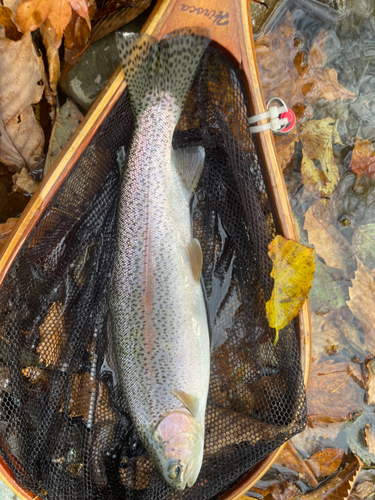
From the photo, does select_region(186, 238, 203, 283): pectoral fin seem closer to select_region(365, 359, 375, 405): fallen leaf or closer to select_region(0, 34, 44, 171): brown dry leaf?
select_region(0, 34, 44, 171): brown dry leaf

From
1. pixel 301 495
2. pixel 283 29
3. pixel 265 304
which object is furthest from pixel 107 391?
pixel 283 29

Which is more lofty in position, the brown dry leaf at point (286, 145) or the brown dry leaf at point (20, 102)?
the brown dry leaf at point (20, 102)

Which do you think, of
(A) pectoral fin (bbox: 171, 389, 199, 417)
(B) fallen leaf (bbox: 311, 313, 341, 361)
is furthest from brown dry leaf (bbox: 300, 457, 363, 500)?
(A) pectoral fin (bbox: 171, 389, 199, 417)

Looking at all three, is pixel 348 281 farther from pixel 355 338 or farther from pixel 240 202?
pixel 240 202

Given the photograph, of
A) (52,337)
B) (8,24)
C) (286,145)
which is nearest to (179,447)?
(52,337)

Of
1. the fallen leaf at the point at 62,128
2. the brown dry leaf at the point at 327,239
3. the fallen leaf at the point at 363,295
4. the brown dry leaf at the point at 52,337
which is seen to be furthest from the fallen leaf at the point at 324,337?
the fallen leaf at the point at 62,128

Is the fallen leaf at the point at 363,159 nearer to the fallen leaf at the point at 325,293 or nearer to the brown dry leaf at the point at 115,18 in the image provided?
the fallen leaf at the point at 325,293
